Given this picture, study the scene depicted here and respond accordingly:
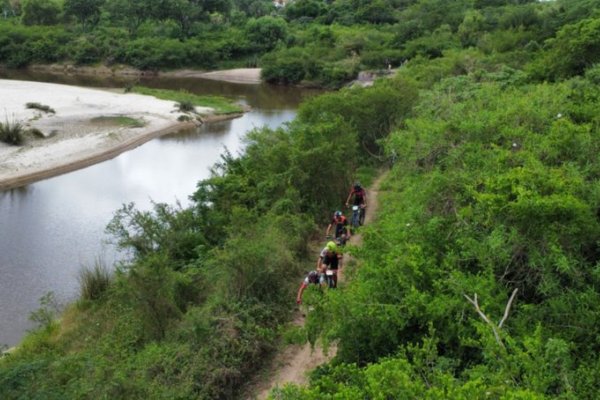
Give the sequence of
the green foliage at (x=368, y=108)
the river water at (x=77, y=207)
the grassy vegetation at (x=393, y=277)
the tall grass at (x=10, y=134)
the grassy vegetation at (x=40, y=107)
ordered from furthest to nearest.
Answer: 1. the grassy vegetation at (x=40, y=107)
2. the tall grass at (x=10, y=134)
3. the green foliage at (x=368, y=108)
4. the river water at (x=77, y=207)
5. the grassy vegetation at (x=393, y=277)

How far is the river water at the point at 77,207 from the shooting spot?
20281 millimetres

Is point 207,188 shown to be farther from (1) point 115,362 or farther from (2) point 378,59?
(2) point 378,59

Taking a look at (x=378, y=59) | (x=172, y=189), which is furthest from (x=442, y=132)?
(x=378, y=59)

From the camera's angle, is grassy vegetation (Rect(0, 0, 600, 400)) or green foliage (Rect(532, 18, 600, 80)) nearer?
grassy vegetation (Rect(0, 0, 600, 400))

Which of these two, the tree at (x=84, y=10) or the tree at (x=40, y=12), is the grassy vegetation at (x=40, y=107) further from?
the tree at (x=40, y=12)

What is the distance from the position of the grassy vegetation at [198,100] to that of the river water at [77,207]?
2.79 m

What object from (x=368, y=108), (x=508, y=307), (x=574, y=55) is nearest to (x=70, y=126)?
(x=368, y=108)

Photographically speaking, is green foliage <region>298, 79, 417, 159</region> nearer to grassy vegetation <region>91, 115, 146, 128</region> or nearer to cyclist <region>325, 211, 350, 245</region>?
cyclist <region>325, 211, 350, 245</region>

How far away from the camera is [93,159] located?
3672cm

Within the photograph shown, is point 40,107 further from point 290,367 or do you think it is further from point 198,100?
point 290,367

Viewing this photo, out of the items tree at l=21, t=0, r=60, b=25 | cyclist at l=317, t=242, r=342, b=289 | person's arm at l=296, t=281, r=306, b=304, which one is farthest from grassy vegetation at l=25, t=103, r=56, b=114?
tree at l=21, t=0, r=60, b=25

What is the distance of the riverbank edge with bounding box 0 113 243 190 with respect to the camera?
103ft

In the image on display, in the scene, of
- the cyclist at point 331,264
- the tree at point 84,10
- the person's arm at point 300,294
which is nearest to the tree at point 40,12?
the tree at point 84,10

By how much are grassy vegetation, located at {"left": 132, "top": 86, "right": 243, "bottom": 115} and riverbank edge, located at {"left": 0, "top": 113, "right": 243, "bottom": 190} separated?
9.20ft
